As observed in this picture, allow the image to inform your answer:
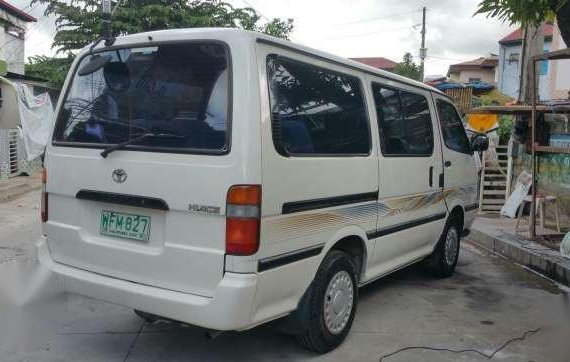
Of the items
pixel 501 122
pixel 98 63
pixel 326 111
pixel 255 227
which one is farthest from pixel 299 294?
pixel 501 122

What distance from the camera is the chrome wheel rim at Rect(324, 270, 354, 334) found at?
3.83m

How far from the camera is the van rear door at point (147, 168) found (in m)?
3.09

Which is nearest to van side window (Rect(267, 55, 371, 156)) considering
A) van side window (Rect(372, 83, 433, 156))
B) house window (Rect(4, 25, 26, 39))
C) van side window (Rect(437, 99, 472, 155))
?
van side window (Rect(372, 83, 433, 156))

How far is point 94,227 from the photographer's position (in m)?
3.51

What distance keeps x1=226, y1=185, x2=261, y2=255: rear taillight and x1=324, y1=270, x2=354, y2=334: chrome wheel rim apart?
99 cm

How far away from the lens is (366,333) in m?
4.29

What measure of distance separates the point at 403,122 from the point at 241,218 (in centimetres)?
234

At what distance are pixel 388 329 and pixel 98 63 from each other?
113 inches

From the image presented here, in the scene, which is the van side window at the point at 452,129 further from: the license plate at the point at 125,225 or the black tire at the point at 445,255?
the license plate at the point at 125,225

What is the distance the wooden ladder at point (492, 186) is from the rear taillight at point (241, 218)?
9376mm

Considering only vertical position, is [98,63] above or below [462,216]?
above

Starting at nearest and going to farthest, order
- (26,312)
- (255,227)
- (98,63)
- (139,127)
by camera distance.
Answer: (255,227) → (139,127) → (98,63) → (26,312)

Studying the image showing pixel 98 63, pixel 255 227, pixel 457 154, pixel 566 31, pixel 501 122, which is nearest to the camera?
pixel 255 227

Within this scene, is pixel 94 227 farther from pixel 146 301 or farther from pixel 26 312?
pixel 26 312
